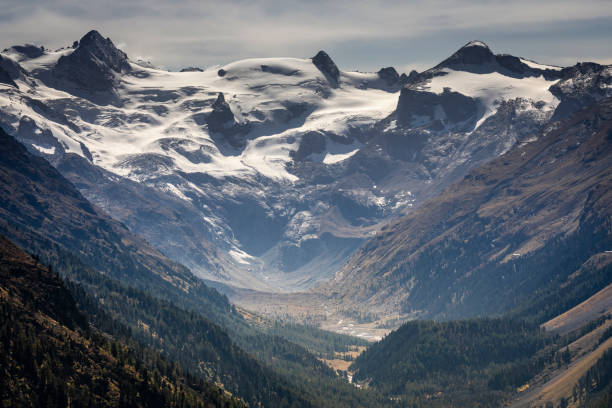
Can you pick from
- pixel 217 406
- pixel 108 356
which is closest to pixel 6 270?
pixel 108 356

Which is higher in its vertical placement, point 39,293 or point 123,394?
point 39,293

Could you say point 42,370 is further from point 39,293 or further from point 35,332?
point 39,293

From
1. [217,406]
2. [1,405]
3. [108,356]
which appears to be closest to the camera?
[1,405]

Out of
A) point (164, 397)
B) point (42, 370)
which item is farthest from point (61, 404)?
point (164, 397)

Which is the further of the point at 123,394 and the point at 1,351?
the point at 123,394

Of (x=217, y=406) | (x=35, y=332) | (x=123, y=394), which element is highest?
(x=35, y=332)

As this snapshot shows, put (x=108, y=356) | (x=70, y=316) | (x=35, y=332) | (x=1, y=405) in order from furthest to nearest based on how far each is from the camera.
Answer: (x=70, y=316) → (x=108, y=356) → (x=35, y=332) → (x=1, y=405)

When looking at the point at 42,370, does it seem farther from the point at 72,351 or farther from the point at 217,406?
the point at 217,406
